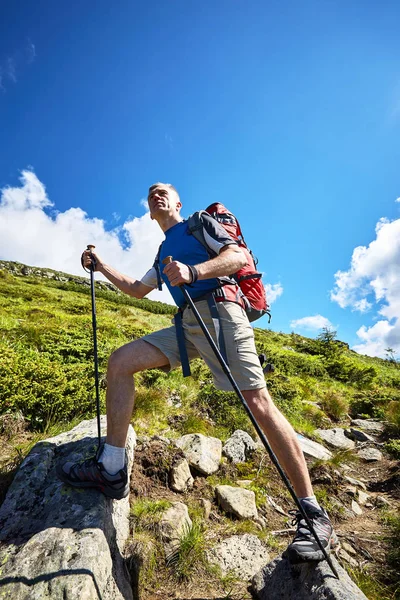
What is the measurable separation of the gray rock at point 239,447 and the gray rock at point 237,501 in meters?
0.80

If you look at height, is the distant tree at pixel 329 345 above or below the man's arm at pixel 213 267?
above

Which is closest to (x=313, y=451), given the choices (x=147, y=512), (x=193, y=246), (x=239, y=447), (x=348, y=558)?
(x=239, y=447)

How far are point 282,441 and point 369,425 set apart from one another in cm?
759

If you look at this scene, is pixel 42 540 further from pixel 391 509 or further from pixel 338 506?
pixel 391 509

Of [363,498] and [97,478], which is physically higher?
[97,478]

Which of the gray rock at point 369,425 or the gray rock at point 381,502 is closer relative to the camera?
the gray rock at point 381,502

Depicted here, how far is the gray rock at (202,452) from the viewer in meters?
3.89

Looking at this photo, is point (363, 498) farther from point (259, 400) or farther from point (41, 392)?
point (41, 392)

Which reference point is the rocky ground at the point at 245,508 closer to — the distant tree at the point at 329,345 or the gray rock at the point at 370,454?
the gray rock at the point at 370,454

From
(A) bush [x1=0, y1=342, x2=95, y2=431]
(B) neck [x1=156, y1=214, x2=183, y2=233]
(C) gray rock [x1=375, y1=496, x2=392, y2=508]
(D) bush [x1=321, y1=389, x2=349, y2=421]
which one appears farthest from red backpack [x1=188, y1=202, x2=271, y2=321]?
(D) bush [x1=321, y1=389, x2=349, y2=421]

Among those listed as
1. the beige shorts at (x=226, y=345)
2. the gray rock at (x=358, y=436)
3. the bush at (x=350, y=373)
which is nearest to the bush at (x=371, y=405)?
the gray rock at (x=358, y=436)

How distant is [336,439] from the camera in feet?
22.5

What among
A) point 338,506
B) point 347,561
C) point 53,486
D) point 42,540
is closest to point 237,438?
point 338,506

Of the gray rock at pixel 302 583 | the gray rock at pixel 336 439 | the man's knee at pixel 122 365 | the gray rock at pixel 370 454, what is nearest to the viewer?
the gray rock at pixel 302 583
